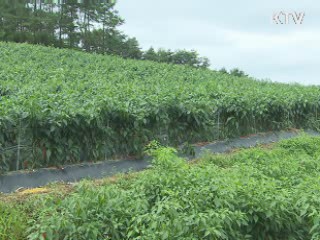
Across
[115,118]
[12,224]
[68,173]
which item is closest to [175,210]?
[12,224]

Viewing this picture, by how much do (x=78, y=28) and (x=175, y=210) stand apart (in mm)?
37896

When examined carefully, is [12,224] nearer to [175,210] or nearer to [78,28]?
[175,210]

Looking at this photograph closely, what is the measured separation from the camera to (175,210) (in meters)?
4.09

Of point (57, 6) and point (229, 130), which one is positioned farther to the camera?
point (57, 6)

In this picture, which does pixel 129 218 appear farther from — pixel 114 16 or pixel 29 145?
pixel 114 16

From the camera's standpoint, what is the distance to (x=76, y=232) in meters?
3.87

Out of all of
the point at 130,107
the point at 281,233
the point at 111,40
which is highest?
the point at 111,40

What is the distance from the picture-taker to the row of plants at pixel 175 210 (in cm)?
390

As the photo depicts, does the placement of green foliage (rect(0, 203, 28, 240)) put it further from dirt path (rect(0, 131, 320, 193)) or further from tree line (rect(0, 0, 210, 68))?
tree line (rect(0, 0, 210, 68))

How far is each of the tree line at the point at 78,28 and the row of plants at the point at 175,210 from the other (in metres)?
32.2

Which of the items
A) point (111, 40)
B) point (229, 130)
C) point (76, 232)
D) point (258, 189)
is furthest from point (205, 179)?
point (111, 40)

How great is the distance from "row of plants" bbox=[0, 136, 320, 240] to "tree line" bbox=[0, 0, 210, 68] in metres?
32.2

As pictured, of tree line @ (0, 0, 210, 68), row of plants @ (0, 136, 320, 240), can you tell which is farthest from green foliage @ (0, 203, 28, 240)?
tree line @ (0, 0, 210, 68)

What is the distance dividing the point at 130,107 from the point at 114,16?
36.4 meters
